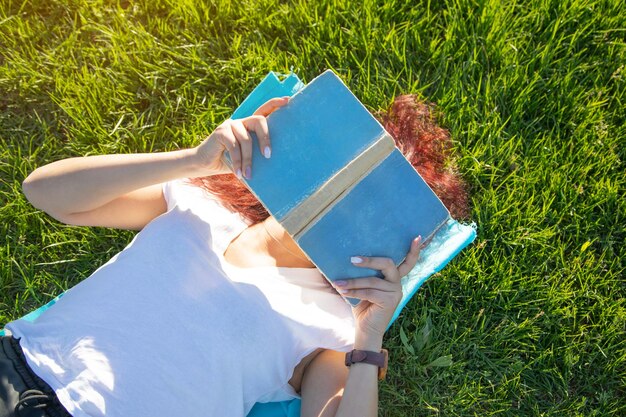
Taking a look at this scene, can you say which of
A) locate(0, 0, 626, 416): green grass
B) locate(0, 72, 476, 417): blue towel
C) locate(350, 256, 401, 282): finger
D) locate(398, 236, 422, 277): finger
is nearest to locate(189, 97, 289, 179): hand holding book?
locate(0, 72, 476, 417): blue towel

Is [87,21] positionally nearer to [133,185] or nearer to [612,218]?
[133,185]

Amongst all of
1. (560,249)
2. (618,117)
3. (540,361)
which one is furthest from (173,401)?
(618,117)

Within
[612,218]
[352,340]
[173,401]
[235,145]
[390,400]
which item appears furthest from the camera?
[612,218]

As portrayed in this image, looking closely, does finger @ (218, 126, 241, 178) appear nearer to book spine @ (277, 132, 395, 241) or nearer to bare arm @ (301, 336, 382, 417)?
book spine @ (277, 132, 395, 241)

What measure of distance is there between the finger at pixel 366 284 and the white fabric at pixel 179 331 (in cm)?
21

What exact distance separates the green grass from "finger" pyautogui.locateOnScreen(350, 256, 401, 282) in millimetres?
785

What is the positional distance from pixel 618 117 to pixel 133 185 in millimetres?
2243

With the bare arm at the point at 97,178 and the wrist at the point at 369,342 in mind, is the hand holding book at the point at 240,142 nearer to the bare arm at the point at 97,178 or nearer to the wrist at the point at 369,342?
the bare arm at the point at 97,178

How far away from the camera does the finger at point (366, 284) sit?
185 centimetres

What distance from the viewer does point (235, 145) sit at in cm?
176

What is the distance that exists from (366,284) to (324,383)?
40 cm

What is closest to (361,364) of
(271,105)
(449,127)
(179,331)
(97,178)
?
(179,331)

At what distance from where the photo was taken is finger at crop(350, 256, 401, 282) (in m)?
1.83

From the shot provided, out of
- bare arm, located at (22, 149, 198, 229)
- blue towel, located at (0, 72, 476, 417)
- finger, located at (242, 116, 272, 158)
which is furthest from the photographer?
blue towel, located at (0, 72, 476, 417)
